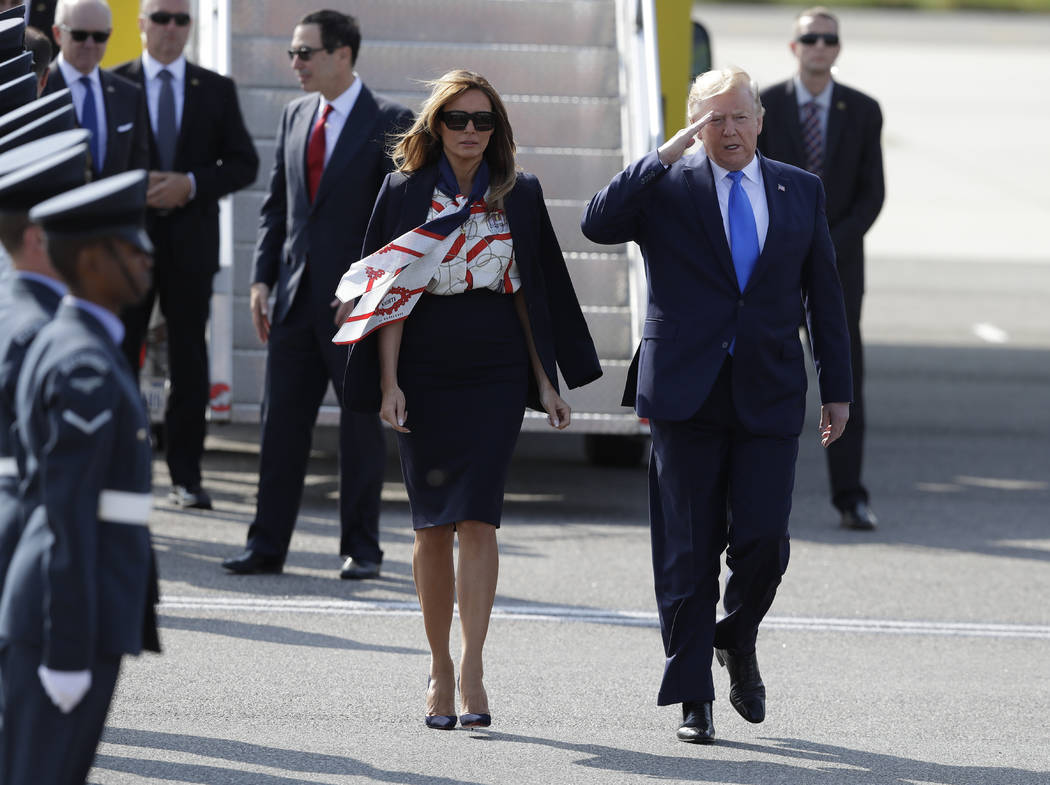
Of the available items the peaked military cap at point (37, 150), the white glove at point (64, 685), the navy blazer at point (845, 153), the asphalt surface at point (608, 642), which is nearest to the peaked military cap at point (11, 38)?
the asphalt surface at point (608, 642)

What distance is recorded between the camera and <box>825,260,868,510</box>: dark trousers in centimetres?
894

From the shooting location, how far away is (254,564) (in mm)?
7633

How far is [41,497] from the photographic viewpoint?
11.4ft

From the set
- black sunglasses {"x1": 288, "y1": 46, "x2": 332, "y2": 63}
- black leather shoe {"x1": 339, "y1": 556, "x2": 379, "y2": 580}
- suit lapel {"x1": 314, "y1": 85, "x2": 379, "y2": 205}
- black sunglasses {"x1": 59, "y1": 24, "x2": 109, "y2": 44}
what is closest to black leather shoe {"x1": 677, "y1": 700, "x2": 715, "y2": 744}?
black leather shoe {"x1": 339, "y1": 556, "x2": 379, "y2": 580}

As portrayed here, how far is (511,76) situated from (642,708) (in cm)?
463

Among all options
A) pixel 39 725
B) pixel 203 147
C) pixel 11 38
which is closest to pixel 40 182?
pixel 39 725

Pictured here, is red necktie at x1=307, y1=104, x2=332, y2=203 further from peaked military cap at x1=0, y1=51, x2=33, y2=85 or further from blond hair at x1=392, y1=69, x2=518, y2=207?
blond hair at x1=392, y1=69, x2=518, y2=207

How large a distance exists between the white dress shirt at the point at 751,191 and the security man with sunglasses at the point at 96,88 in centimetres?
361

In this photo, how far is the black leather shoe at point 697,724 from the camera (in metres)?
5.56

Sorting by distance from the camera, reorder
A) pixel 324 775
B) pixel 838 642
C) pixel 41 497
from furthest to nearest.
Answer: pixel 838 642, pixel 324 775, pixel 41 497

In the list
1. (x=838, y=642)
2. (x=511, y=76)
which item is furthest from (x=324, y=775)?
(x=511, y=76)

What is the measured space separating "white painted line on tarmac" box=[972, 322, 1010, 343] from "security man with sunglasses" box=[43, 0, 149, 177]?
979 centimetres

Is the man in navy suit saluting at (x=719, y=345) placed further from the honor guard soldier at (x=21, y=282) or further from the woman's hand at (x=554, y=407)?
the honor guard soldier at (x=21, y=282)

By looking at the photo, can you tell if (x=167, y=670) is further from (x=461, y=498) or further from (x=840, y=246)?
(x=840, y=246)
